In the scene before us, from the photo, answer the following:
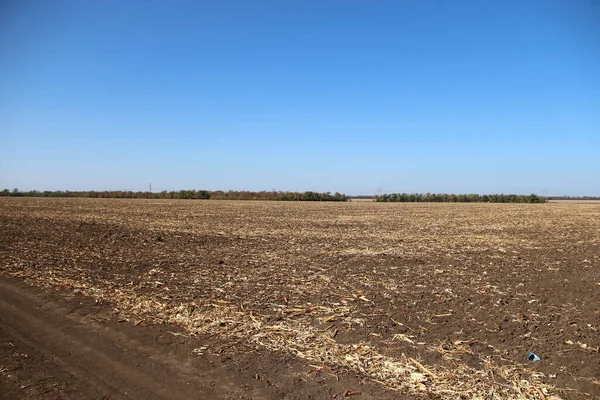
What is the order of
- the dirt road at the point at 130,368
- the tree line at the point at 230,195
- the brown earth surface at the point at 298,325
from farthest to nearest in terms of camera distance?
the tree line at the point at 230,195 < the brown earth surface at the point at 298,325 < the dirt road at the point at 130,368

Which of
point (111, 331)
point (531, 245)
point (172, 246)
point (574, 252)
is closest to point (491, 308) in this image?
point (111, 331)

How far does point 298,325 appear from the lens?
6.10 m

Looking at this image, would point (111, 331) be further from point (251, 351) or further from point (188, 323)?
point (251, 351)

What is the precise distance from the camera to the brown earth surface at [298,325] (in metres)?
4.40

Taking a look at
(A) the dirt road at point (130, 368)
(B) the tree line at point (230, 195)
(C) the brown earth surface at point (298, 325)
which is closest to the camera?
(A) the dirt road at point (130, 368)

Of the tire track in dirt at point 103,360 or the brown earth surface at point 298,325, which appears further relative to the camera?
the brown earth surface at point 298,325

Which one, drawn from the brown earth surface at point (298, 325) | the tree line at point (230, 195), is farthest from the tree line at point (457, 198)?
the brown earth surface at point (298, 325)

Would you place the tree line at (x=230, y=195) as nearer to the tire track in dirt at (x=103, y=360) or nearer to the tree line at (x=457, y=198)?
the tree line at (x=457, y=198)

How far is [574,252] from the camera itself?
12.8 meters

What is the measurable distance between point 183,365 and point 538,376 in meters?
4.19

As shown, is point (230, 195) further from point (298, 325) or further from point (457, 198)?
point (298, 325)

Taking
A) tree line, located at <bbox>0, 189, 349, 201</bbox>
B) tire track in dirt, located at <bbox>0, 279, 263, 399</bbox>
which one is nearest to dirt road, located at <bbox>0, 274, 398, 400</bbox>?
tire track in dirt, located at <bbox>0, 279, 263, 399</bbox>

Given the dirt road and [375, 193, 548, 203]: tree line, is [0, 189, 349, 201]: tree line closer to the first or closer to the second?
[375, 193, 548, 203]: tree line

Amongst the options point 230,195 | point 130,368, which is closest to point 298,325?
point 130,368
